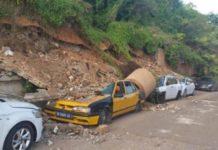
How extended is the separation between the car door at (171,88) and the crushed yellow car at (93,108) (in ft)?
20.7

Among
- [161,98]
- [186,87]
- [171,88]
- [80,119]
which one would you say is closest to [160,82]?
[171,88]


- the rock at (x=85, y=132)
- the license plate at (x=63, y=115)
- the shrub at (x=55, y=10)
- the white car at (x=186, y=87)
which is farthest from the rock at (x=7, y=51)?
the white car at (x=186, y=87)

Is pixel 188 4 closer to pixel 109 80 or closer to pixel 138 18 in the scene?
pixel 138 18

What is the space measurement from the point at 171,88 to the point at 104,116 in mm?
8704

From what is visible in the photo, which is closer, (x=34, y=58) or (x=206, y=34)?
(x=34, y=58)

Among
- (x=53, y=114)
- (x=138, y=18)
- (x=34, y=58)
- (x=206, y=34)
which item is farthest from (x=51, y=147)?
(x=206, y=34)

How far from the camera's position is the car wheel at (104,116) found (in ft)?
33.9

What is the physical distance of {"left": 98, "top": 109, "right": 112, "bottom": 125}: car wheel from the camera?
33.9 feet

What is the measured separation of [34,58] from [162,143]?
8.04 meters

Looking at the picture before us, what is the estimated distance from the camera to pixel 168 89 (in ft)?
59.0

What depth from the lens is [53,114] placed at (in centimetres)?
1020

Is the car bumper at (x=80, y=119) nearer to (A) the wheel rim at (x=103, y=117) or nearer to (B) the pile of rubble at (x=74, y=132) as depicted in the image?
(B) the pile of rubble at (x=74, y=132)

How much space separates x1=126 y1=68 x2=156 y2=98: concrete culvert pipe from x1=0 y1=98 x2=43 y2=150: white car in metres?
8.54

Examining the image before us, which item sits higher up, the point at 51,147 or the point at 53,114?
the point at 53,114
